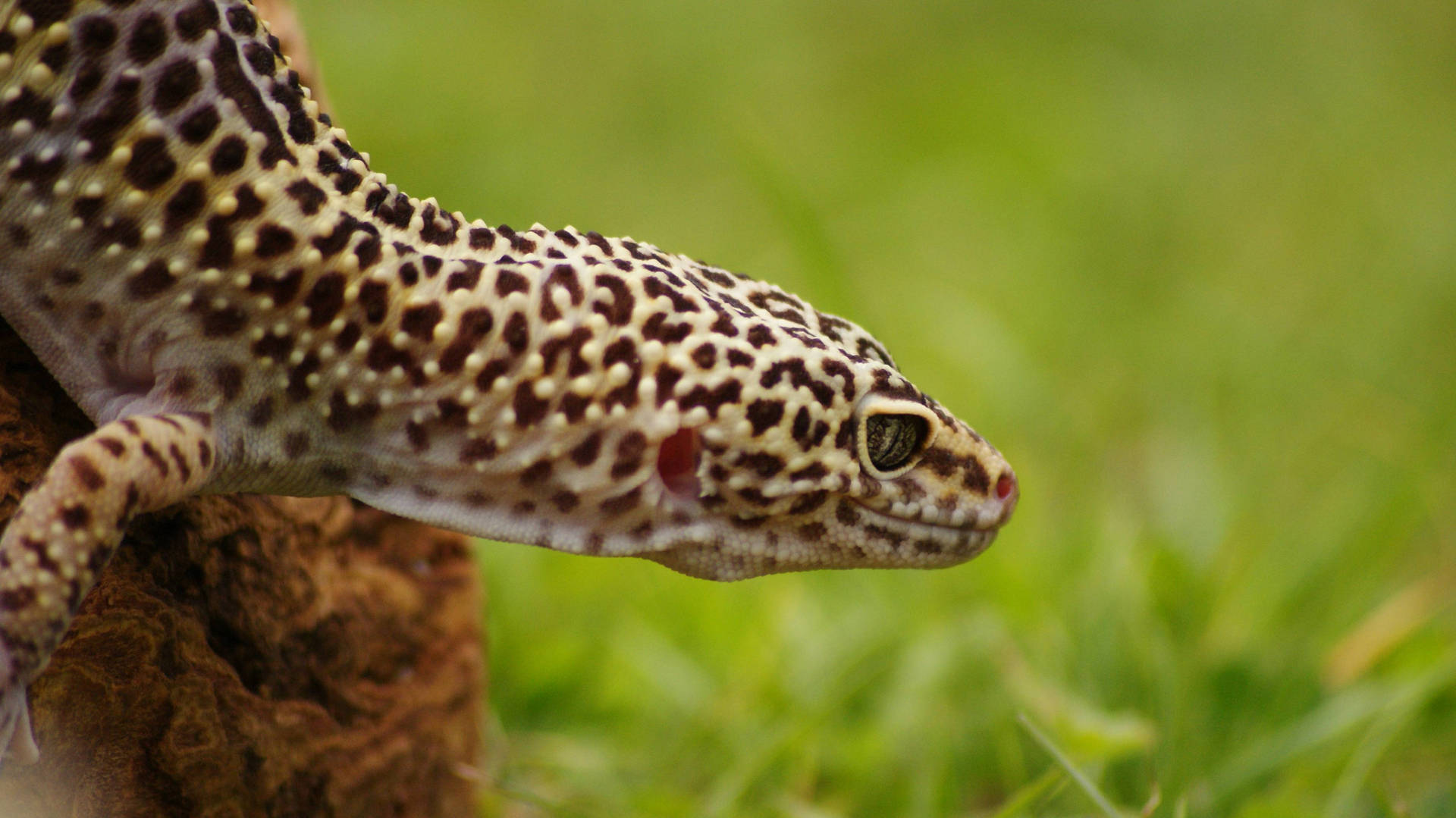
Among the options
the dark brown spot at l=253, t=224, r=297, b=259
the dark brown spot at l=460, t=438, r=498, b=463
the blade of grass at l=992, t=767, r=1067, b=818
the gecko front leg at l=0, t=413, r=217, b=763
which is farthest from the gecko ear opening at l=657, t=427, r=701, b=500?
the blade of grass at l=992, t=767, r=1067, b=818

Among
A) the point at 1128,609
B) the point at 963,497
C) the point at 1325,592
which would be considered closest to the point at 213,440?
the point at 963,497

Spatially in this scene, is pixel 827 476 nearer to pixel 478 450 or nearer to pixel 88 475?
pixel 478 450

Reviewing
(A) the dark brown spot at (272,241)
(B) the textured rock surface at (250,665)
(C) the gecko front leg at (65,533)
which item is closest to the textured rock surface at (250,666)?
(B) the textured rock surface at (250,665)

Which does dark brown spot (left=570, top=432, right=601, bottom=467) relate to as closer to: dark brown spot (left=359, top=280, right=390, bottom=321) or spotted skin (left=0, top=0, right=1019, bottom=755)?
spotted skin (left=0, top=0, right=1019, bottom=755)

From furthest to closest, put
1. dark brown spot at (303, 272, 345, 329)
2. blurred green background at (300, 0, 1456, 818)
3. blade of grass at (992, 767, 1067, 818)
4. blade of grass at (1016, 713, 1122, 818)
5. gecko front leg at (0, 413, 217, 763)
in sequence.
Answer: blurred green background at (300, 0, 1456, 818)
blade of grass at (992, 767, 1067, 818)
blade of grass at (1016, 713, 1122, 818)
dark brown spot at (303, 272, 345, 329)
gecko front leg at (0, 413, 217, 763)

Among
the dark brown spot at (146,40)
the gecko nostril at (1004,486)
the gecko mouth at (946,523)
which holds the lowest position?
the gecko mouth at (946,523)

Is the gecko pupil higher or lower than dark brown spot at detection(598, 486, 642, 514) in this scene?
higher

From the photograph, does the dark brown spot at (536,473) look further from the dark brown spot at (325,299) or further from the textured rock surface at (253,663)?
the textured rock surface at (253,663)
